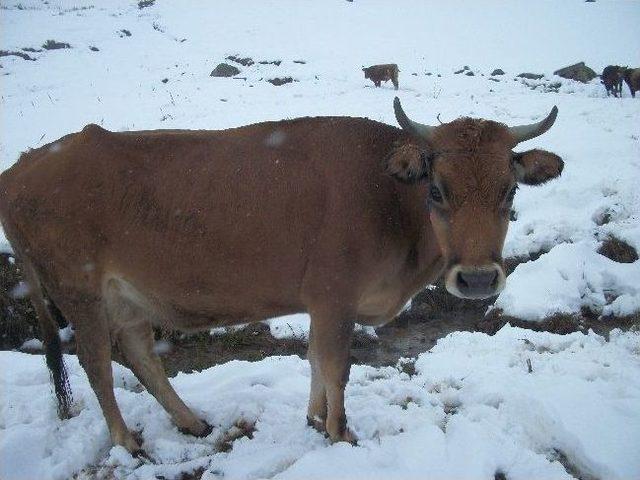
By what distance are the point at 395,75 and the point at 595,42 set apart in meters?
16.7

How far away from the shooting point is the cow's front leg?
3.30 meters

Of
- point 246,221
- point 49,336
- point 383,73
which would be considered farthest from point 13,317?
point 383,73

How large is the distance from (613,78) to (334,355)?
2267cm

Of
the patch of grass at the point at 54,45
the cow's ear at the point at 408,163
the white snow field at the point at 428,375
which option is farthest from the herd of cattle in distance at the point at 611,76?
the cow's ear at the point at 408,163

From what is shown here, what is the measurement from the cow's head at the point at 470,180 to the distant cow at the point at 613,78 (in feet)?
70.1

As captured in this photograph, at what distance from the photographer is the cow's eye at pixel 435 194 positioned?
3.01 meters

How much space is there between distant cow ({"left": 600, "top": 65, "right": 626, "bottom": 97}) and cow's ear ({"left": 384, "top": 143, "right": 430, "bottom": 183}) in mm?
21633

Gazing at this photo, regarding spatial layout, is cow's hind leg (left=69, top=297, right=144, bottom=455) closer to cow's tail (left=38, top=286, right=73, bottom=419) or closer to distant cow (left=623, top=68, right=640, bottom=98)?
cow's tail (left=38, top=286, right=73, bottom=419)

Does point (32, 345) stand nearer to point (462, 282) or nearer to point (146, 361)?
point (146, 361)

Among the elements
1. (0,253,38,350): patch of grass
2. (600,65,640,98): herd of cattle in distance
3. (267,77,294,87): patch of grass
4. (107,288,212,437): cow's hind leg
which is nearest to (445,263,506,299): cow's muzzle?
(107,288,212,437): cow's hind leg

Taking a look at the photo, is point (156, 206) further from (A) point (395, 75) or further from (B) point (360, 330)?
(A) point (395, 75)

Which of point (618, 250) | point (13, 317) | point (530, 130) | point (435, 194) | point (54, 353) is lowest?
point (13, 317)

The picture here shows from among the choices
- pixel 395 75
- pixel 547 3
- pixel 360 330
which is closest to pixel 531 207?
pixel 360 330

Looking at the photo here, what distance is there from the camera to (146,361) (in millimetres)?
4074
